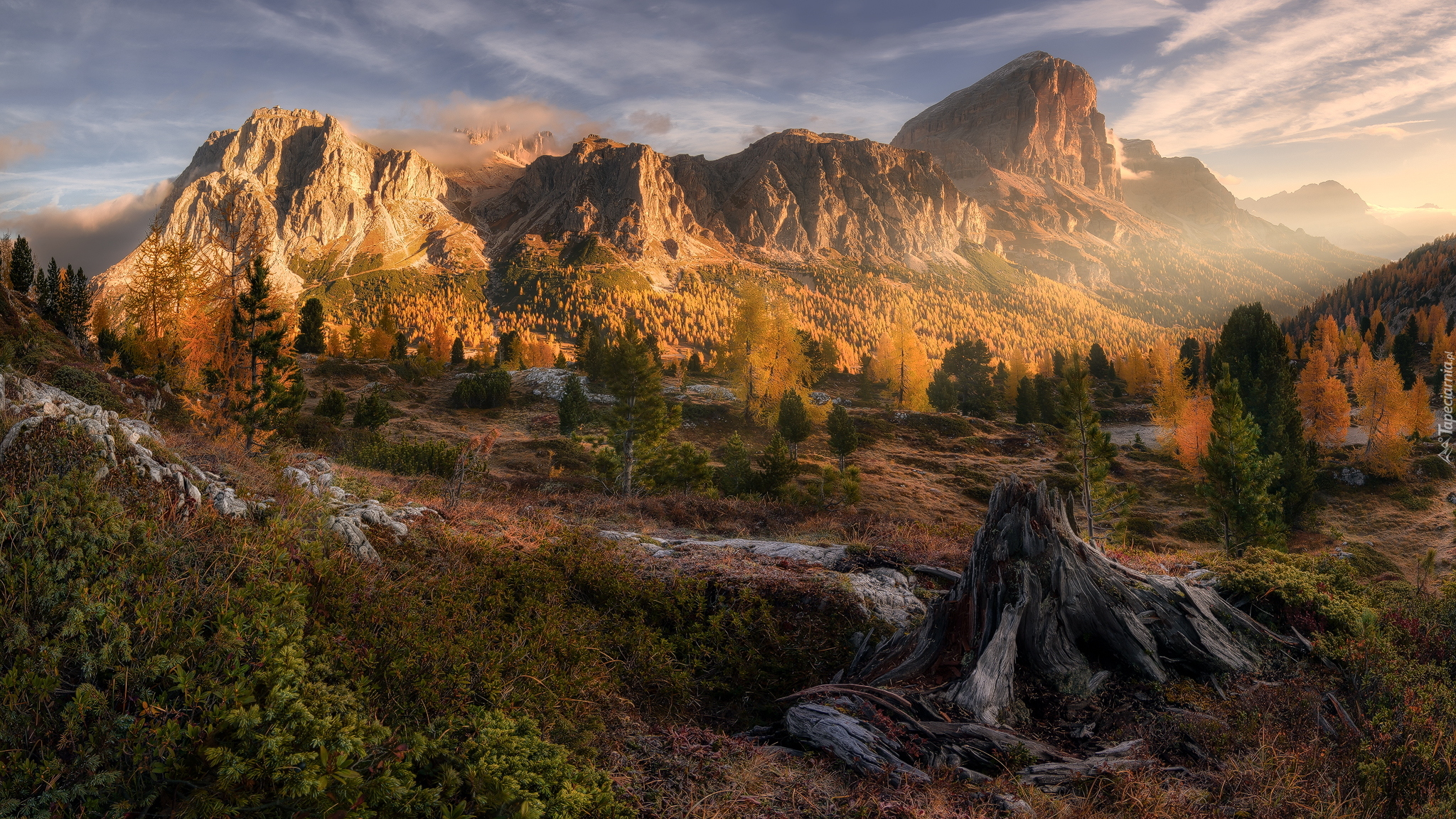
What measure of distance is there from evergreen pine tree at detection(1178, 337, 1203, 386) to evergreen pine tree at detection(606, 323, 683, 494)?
298 ft

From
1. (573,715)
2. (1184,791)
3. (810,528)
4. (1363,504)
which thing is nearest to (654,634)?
(573,715)

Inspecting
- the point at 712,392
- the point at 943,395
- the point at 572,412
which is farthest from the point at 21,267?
the point at 943,395

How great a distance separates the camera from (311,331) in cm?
6950

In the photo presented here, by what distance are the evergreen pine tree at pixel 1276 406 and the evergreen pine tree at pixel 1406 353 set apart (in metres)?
67.9

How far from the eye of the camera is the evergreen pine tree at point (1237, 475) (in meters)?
27.1

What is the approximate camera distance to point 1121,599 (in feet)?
22.1

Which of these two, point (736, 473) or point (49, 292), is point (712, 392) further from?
→ point (49, 292)

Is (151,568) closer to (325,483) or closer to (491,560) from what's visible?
(491,560)

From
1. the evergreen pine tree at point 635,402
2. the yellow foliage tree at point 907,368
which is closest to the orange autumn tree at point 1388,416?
the yellow foliage tree at point 907,368

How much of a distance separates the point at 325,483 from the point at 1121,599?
11.0 meters

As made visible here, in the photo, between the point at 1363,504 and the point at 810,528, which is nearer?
the point at 810,528

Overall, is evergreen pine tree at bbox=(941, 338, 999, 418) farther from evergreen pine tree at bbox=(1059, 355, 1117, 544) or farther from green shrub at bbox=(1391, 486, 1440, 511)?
evergreen pine tree at bbox=(1059, 355, 1117, 544)

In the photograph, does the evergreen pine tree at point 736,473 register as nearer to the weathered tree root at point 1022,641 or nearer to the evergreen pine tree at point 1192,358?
the weathered tree root at point 1022,641

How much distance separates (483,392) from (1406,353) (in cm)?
12337
